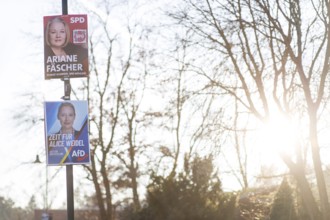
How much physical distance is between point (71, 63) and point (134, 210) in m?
3.72

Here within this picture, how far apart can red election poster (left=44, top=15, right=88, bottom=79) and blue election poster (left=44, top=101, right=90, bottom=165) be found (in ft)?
2.42

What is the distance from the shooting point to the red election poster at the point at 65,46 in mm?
14453

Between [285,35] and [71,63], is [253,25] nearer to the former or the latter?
[285,35]

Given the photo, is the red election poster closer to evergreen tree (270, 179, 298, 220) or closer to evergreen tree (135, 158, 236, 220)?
evergreen tree (135, 158, 236, 220)

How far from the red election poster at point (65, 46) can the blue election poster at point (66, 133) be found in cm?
74

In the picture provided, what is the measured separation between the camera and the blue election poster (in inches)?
560

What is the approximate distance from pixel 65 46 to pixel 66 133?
1983mm

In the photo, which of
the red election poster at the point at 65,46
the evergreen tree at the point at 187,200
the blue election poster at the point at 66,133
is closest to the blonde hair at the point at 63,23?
the red election poster at the point at 65,46

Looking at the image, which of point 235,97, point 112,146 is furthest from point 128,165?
point 235,97

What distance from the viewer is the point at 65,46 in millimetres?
14664

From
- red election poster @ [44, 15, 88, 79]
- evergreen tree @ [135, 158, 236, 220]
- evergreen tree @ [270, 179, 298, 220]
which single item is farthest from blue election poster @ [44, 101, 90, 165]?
evergreen tree @ [270, 179, 298, 220]

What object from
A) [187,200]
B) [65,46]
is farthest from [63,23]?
[187,200]

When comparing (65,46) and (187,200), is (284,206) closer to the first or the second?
(187,200)

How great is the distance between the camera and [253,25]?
61.9 ft
